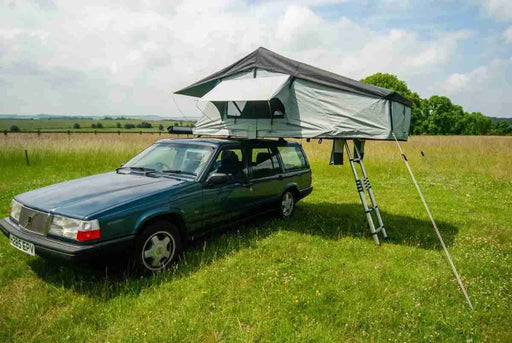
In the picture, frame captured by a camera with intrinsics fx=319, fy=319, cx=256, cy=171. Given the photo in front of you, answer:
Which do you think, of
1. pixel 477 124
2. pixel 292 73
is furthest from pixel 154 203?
pixel 477 124

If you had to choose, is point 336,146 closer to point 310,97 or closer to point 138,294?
point 310,97

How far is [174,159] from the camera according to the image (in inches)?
197

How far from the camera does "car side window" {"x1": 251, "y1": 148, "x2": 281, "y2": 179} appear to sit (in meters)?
5.73

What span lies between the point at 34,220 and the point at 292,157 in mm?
4757

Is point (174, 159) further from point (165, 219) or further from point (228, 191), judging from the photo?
point (165, 219)

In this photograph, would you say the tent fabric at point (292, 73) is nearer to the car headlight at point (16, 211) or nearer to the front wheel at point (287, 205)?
the front wheel at point (287, 205)

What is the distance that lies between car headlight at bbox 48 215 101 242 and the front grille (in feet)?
0.52

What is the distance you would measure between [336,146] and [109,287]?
423 centimetres

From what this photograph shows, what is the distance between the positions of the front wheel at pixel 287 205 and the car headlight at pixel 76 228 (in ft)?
12.5

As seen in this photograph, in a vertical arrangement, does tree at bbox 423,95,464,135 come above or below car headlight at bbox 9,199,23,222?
above

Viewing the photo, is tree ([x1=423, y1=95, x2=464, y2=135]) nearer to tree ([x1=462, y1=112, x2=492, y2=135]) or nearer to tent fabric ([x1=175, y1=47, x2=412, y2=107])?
tree ([x1=462, y1=112, x2=492, y2=135])

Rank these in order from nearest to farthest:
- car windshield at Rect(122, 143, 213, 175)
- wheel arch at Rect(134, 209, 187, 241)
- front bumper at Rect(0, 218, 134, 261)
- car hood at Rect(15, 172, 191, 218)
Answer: front bumper at Rect(0, 218, 134, 261)
car hood at Rect(15, 172, 191, 218)
wheel arch at Rect(134, 209, 187, 241)
car windshield at Rect(122, 143, 213, 175)

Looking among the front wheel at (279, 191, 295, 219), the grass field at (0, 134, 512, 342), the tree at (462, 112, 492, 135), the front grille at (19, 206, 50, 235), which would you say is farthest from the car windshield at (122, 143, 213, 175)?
the tree at (462, 112, 492, 135)

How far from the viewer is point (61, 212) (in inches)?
134
